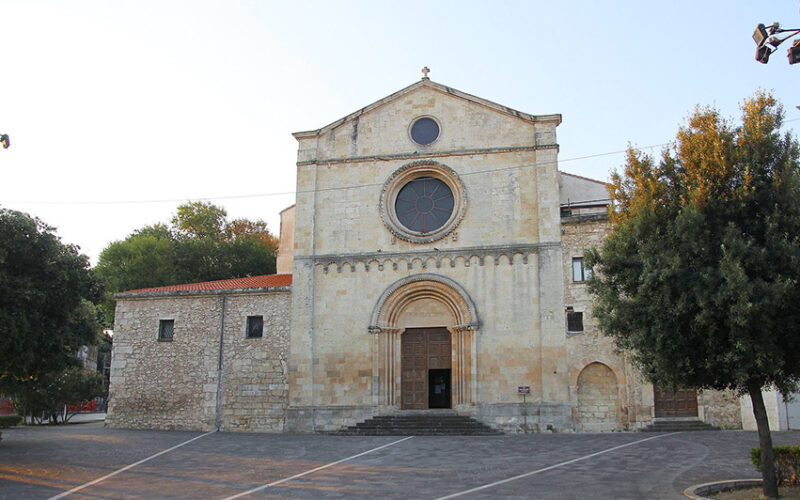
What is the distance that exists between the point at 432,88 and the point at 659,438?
14.8 m

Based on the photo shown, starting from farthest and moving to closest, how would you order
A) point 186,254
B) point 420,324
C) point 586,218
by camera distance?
point 186,254
point 420,324
point 586,218

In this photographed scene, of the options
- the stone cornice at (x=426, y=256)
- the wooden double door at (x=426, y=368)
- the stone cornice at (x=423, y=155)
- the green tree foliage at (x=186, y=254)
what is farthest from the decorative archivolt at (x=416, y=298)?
the green tree foliage at (x=186, y=254)

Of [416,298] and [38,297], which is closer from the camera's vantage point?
[38,297]

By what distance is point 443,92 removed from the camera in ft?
83.9

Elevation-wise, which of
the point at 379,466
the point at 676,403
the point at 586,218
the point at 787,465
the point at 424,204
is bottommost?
the point at 379,466

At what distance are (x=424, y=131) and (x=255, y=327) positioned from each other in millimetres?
9810

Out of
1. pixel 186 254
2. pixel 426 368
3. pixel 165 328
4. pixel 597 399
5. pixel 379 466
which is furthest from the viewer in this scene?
pixel 186 254

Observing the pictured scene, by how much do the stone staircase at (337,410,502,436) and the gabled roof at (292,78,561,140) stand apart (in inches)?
436

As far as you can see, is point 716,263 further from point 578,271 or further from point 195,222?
point 195,222

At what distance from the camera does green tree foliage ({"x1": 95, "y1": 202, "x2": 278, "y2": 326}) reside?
37.5 metres

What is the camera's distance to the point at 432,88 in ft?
84.4

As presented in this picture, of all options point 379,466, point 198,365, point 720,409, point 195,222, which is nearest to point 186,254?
point 195,222

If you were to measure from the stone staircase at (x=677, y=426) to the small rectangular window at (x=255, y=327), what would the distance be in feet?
44.9

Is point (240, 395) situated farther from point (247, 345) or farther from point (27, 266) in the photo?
point (27, 266)
